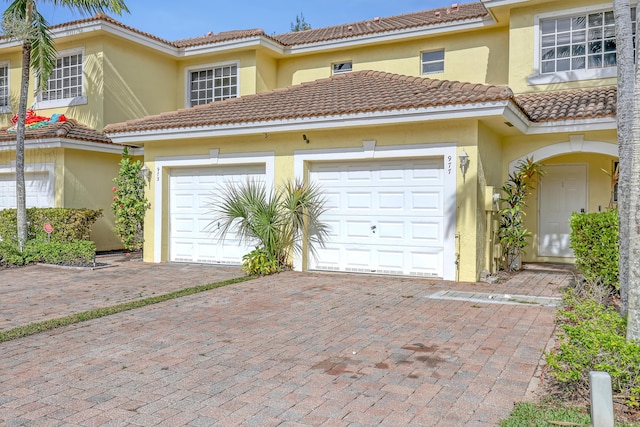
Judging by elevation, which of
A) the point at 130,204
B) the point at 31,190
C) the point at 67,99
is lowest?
the point at 130,204

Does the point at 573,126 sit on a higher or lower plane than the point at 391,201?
higher

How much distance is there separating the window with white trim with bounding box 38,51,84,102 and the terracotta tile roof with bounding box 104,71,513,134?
4936mm

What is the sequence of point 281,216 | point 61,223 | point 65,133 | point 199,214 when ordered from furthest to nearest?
point 65,133 < point 61,223 < point 199,214 < point 281,216

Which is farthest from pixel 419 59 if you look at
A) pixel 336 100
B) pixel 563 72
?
pixel 336 100

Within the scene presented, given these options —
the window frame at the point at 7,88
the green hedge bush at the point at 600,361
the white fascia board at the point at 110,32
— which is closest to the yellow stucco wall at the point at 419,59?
the white fascia board at the point at 110,32

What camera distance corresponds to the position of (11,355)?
5.70 metres

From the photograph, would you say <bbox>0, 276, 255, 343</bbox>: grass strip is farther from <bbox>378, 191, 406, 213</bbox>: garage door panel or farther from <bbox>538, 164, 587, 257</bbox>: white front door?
<bbox>538, 164, 587, 257</bbox>: white front door

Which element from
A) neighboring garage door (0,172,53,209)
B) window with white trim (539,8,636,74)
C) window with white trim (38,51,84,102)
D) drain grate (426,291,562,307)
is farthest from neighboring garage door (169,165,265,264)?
window with white trim (539,8,636,74)

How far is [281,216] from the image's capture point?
11.6 meters

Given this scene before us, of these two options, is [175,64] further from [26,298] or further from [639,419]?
[639,419]

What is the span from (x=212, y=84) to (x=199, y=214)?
714 centimetres

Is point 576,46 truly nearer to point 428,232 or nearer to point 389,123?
point 389,123

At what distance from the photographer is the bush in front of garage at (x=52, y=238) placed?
12758mm

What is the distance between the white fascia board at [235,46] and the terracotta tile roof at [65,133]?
4262 mm
